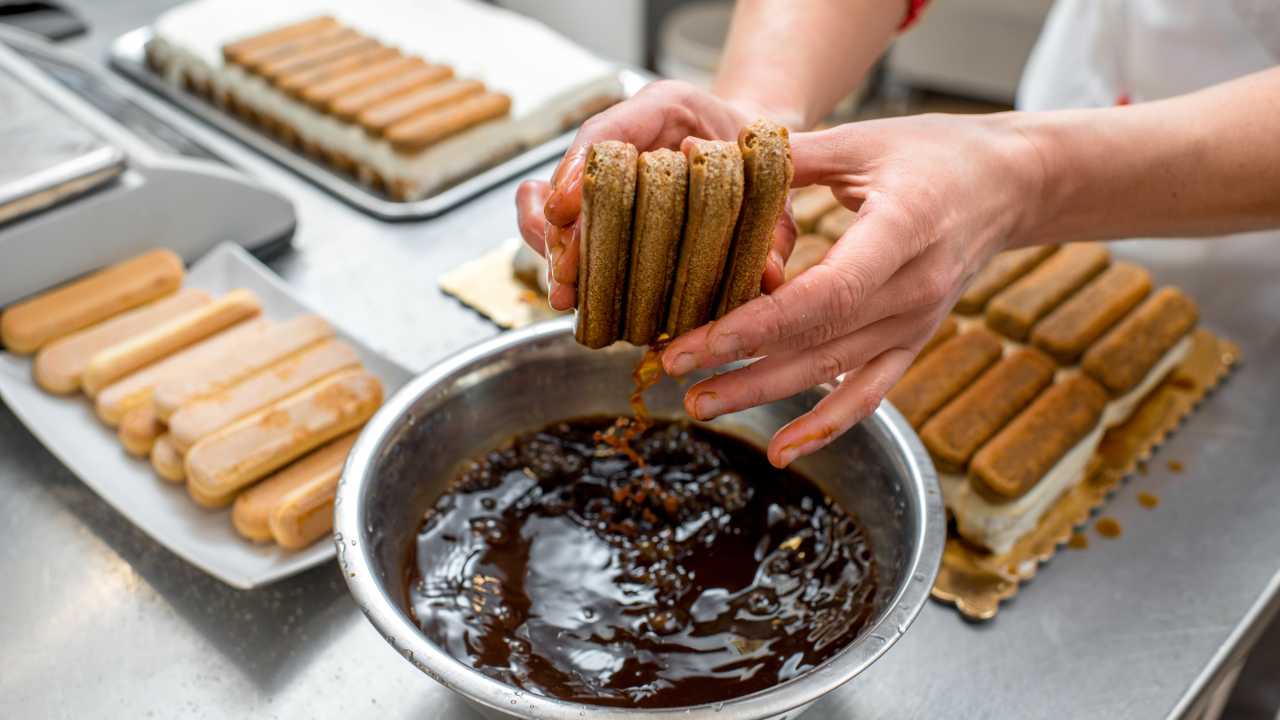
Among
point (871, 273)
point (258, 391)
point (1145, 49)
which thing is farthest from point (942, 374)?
point (258, 391)

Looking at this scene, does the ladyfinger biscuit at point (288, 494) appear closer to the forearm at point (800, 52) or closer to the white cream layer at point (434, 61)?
the forearm at point (800, 52)

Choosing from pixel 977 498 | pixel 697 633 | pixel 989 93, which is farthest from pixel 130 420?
pixel 989 93

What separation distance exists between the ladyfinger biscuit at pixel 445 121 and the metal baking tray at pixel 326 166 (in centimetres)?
12

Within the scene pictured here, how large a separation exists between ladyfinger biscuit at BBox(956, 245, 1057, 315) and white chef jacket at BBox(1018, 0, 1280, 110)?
0.46 meters

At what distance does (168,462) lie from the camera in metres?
1.42

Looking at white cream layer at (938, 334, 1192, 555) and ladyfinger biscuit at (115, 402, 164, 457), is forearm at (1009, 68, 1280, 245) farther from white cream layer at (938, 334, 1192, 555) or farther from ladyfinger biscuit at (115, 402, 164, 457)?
ladyfinger biscuit at (115, 402, 164, 457)

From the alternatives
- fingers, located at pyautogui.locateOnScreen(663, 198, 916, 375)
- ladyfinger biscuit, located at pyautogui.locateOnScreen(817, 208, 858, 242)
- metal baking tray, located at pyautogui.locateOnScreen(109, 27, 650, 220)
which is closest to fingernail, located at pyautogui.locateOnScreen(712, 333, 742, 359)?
fingers, located at pyautogui.locateOnScreen(663, 198, 916, 375)

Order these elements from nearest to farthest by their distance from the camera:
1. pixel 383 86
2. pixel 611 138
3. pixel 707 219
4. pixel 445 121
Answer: pixel 707 219, pixel 611 138, pixel 445 121, pixel 383 86

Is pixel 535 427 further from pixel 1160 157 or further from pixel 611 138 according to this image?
pixel 1160 157

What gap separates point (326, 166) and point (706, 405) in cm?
155

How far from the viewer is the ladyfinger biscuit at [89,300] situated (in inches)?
63.7

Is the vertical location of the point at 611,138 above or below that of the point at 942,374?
above

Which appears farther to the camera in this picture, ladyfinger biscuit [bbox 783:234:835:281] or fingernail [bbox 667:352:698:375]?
ladyfinger biscuit [bbox 783:234:835:281]

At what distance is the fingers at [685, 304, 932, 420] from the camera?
1.03 m
